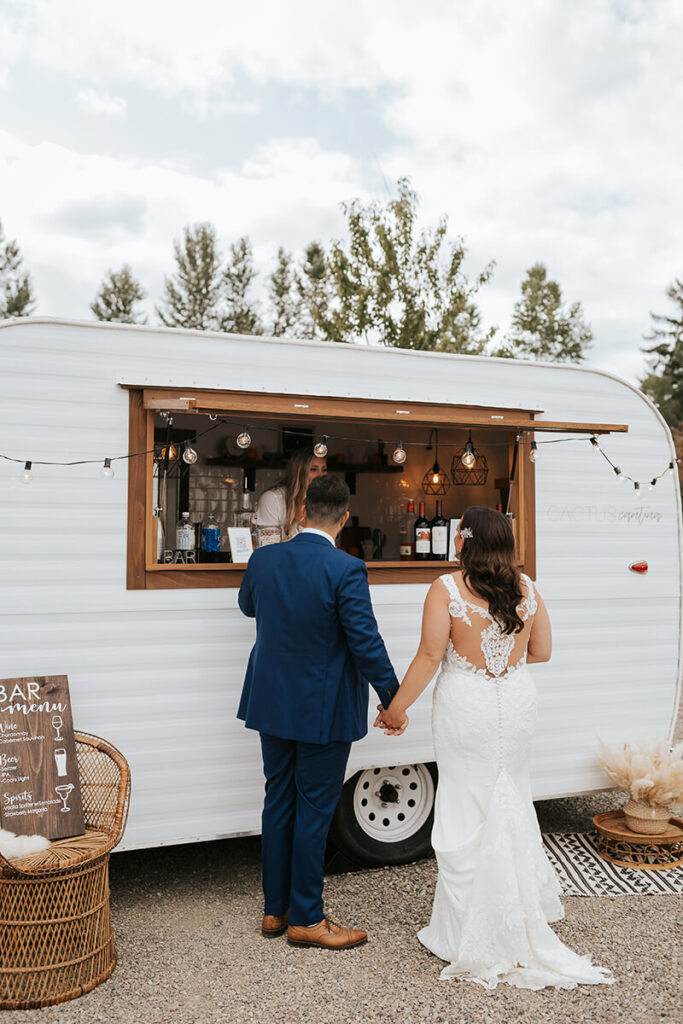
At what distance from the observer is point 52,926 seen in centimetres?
285

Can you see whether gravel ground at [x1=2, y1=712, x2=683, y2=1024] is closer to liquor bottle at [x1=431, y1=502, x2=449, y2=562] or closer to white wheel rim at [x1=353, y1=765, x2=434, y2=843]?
white wheel rim at [x1=353, y1=765, x2=434, y2=843]

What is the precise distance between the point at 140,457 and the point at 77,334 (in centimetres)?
55

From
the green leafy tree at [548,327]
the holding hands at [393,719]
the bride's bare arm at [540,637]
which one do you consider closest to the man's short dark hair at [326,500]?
the holding hands at [393,719]

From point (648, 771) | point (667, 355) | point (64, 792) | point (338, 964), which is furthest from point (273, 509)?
point (667, 355)

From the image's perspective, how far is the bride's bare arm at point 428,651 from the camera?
3.09 metres

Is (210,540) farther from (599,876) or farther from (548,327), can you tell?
(548,327)

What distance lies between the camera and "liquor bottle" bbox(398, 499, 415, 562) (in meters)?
4.71

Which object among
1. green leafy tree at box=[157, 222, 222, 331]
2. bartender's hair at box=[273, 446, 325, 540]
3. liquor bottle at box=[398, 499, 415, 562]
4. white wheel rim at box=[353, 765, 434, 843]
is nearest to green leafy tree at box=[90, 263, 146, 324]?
green leafy tree at box=[157, 222, 222, 331]

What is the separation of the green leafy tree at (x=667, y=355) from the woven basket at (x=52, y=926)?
30.3 meters

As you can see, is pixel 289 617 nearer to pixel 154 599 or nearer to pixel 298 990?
pixel 154 599

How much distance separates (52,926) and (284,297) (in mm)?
18758

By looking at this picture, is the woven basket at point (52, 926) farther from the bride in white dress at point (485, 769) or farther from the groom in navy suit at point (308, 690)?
the bride in white dress at point (485, 769)

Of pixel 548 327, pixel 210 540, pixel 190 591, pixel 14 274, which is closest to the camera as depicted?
pixel 190 591

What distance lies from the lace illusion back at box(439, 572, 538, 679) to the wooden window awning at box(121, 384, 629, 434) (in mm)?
1019
